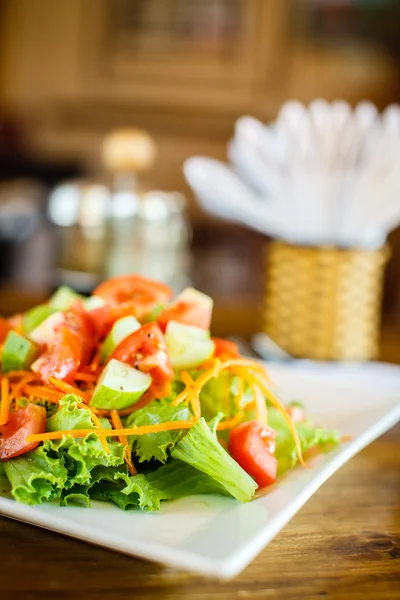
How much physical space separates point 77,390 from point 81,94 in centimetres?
502

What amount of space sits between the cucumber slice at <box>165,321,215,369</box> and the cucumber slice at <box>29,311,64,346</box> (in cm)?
17

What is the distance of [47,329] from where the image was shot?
1203mm

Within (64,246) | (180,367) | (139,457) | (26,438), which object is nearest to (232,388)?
(180,367)

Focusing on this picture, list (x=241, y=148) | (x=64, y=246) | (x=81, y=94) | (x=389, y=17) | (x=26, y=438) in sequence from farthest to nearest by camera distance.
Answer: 1. (x=81, y=94)
2. (x=389, y=17)
3. (x=64, y=246)
4. (x=241, y=148)
5. (x=26, y=438)

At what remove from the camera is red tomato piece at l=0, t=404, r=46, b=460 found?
99 centimetres

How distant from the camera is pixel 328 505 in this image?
108cm

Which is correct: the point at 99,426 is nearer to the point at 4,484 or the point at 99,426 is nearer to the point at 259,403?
the point at 4,484

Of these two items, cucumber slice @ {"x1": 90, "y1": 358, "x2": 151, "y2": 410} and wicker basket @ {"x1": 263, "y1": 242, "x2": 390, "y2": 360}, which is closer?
cucumber slice @ {"x1": 90, "y1": 358, "x2": 151, "y2": 410}

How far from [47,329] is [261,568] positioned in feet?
1.75

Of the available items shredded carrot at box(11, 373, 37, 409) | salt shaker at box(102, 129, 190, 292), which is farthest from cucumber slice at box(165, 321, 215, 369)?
salt shaker at box(102, 129, 190, 292)

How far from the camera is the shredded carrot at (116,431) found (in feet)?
3.21

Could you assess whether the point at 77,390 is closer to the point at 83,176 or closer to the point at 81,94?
the point at 83,176

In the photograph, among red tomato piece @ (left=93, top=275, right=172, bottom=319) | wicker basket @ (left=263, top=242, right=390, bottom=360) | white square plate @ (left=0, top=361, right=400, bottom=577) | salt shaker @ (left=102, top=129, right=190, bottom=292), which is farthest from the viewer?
salt shaker @ (left=102, top=129, right=190, bottom=292)

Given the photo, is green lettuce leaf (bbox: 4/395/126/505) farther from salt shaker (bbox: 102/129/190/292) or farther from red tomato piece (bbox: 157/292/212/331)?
salt shaker (bbox: 102/129/190/292)
